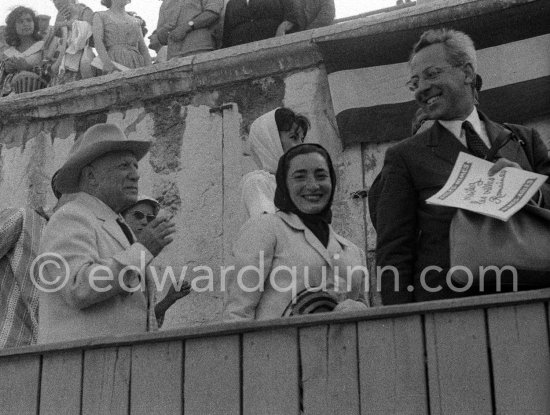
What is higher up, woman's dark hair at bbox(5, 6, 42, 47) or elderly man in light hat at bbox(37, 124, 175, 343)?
woman's dark hair at bbox(5, 6, 42, 47)

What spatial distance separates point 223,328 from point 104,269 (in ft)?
2.83

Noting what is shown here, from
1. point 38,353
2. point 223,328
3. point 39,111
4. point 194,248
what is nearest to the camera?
point 223,328

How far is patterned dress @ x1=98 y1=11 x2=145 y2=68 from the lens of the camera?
830 cm

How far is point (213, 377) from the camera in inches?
136

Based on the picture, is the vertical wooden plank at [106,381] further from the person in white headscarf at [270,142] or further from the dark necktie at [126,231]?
the person in white headscarf at [270,142]

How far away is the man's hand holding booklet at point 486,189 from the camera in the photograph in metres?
3.46

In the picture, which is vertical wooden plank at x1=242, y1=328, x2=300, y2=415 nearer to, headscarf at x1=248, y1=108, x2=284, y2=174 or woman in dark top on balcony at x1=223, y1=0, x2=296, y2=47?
headscarf at x1=248, y1=108, x2=284, y2=174

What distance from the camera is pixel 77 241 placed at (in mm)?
4320

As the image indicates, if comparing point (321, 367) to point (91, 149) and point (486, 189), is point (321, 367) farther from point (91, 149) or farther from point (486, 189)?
point (91, 149)

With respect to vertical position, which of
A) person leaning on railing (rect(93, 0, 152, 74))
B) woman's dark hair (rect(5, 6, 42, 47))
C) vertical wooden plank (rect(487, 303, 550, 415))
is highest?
woman's dark hair (rect(5, 6, 42, 47))

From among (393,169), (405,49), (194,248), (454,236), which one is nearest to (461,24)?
(405,49)

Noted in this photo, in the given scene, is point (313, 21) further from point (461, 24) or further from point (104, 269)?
point (104, 269)

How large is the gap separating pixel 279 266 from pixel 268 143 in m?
1.19

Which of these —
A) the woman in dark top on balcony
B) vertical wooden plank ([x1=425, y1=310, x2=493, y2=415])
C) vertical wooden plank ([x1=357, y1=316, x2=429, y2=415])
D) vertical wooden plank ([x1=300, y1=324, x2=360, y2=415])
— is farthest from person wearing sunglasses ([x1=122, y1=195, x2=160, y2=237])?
vertical wooden plank ([x1=425, y1=310, x2=493, y2=415])
